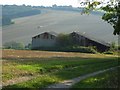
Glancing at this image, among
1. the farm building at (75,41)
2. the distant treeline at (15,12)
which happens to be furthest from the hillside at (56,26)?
the farm building at (75,41)

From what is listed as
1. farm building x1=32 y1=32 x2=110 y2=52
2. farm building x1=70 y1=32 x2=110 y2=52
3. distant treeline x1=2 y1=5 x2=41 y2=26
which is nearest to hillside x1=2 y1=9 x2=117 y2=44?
distant treeline x1=2 y1=5 x2=41 y2=26

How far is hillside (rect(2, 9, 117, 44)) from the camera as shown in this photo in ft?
370

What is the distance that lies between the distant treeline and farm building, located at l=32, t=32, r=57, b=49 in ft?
40.2

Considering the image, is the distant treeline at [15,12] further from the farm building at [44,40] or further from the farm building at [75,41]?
the farm building at [75,41]

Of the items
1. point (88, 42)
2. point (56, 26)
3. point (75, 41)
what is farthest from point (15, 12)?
point (88, 42)

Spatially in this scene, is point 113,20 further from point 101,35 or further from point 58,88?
point 101,35

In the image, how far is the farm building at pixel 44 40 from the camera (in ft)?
332

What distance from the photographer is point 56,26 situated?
130 metres

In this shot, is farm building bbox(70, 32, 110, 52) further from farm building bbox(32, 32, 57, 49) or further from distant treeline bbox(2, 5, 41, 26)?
distant treeline bbox(2, 5, 41, 26)

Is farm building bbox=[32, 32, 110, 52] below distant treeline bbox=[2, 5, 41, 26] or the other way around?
below

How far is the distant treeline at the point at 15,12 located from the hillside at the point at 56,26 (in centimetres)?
141

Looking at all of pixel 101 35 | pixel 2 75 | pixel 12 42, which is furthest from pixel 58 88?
pixel 101 35

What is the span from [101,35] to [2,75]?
320 ft

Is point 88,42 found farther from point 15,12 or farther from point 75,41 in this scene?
point 15,12
